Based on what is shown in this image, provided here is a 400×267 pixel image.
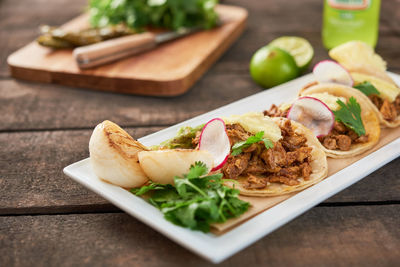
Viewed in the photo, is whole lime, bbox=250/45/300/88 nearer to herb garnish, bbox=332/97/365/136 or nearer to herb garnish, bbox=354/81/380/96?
herb garnish, bbox=354/81/380/96

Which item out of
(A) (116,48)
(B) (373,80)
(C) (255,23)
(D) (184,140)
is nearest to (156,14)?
(A) (116,48)

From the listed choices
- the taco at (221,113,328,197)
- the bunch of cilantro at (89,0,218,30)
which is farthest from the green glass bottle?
the taco at (221,113,328,197)

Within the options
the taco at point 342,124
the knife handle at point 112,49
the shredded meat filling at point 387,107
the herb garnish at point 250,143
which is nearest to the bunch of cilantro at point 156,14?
the knife handle at point 112,49

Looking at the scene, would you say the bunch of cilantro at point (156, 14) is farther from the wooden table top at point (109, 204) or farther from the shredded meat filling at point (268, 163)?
the shredded meat filling at point (268, 163)

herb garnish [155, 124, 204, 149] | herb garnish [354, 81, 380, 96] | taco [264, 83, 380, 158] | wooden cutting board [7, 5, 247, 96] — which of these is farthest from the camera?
wooden cutting board [7, 5, 247, 96]

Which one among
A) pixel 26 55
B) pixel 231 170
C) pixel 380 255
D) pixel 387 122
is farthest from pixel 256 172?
pixel 26 55

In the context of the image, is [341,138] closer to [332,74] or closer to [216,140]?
[332,74]
